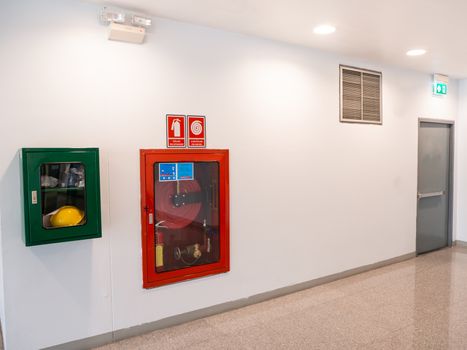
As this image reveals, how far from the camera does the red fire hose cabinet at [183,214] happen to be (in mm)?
3074

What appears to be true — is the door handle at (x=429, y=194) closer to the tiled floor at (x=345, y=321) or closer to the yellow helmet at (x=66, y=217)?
the tiled floor at (x=345, y=321)

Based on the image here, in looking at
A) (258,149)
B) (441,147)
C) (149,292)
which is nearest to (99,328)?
(149,292)

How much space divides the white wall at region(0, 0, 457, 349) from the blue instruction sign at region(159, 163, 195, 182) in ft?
0.71

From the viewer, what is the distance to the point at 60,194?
2633 millimetres

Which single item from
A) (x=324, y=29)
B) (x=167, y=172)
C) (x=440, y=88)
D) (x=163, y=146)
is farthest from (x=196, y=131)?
(x=440, y=88)

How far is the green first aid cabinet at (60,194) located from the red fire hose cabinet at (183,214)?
0.48 metres

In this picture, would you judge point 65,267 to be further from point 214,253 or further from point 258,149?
point 258,149

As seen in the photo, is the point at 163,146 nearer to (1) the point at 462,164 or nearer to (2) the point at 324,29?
(2) the point at 324,29

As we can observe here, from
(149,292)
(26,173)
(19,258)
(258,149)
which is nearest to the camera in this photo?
(26,173)

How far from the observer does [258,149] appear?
366 centimetres

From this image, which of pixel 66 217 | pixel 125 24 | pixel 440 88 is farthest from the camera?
A: pixel 440 88

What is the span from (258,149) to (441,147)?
3.65 metres

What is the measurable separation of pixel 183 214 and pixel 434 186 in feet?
14.0

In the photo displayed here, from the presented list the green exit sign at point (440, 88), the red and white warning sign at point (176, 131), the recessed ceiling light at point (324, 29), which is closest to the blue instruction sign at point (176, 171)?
the red and white warning sign at point (176, 131)
